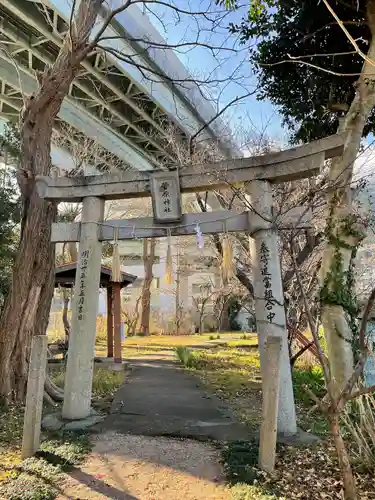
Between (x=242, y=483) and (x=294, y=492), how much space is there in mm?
514

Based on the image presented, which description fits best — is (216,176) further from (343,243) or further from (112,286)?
(112,286)

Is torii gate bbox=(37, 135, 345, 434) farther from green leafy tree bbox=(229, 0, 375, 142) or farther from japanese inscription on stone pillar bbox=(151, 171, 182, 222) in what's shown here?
green leafy tree bbox=(229, 0, 375, 142)

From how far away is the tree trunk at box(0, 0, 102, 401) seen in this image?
7367mm

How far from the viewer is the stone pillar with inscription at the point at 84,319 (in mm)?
6199

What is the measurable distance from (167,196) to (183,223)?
51 centimetres

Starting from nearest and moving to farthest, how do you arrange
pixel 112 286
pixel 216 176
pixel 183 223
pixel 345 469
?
pixel 345 469 < pixel 216 176 < pixel 183 223 < pixel 112 286

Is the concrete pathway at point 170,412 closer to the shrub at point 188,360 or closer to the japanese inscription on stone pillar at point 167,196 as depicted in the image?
the shrub at point 188,360

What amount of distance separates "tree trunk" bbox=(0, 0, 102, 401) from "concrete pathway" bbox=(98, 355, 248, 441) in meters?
2.05

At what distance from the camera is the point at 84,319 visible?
6434mm

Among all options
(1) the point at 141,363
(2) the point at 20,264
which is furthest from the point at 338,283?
(1) the point at 141,363

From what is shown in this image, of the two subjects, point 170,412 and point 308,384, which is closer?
point 170,412

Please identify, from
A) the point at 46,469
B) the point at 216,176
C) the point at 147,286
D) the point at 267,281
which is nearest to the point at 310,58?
the point at 216,176

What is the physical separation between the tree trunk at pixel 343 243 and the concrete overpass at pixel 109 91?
5.04 metres

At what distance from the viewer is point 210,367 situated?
13820 mm
